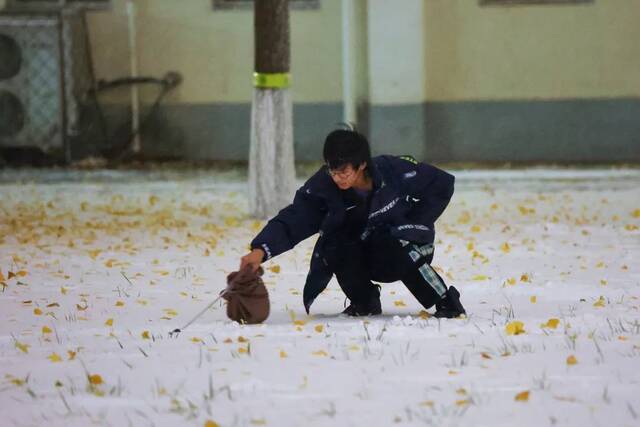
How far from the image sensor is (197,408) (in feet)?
16.5

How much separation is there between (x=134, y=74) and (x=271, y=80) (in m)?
7.56

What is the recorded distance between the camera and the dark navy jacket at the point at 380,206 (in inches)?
265

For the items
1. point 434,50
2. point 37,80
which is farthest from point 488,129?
point 37,80

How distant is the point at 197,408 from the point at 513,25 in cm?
1443

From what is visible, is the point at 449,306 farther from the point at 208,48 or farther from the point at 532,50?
the point at 208,48

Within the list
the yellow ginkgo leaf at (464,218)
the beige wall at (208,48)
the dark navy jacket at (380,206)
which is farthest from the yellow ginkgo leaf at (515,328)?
the beige wall at (208,48)

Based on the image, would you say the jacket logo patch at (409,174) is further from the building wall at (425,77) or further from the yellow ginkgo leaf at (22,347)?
the building wall at (425,77)

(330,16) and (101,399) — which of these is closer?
(101,399)

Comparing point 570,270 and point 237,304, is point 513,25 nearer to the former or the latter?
point 570,270

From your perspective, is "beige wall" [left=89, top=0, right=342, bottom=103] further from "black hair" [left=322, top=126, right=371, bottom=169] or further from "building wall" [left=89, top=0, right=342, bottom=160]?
"black hair" [left=322, top=126, right=371, bottom=169]

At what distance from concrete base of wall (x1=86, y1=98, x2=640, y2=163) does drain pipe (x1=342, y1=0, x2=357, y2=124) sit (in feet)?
0.71

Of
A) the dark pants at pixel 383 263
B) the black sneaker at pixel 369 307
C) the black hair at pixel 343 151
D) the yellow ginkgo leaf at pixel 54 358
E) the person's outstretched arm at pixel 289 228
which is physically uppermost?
the black hair at pixel 343 151

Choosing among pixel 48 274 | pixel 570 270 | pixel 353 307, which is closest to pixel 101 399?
pixel 353 307

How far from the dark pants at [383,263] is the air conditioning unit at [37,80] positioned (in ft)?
39.4
